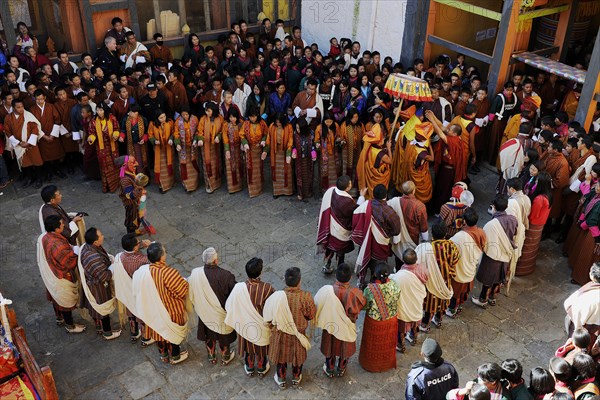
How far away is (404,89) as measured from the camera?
26.5 ft

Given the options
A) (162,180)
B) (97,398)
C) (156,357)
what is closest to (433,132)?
(162,180)

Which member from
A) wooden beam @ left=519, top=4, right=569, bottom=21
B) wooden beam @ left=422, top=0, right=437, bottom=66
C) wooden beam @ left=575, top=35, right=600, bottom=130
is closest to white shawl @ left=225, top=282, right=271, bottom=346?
wooden beam @ left=575, top=35, right=600, bottom=130

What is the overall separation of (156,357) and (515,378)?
3.82 meters

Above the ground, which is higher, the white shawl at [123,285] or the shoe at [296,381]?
the white shawl at [123,285]

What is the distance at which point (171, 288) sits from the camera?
609cm

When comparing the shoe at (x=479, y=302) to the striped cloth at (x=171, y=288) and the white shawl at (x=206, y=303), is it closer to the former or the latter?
the white shawl at (x=206, y=303)

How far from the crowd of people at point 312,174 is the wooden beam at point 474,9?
103 cm

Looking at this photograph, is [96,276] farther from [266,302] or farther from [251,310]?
[266,302]

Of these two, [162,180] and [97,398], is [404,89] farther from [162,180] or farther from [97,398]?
[97,398]

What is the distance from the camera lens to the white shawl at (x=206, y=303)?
19.9 ft

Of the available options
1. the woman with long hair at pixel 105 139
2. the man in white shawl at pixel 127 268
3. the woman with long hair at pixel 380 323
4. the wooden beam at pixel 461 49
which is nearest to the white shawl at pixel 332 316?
the woman with long hair at pixel 380 323

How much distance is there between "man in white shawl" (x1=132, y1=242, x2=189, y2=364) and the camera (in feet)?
19.9

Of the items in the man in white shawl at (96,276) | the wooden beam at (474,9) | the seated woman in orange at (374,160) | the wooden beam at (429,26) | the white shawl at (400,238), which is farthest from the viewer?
the wooden beam at (429,26)

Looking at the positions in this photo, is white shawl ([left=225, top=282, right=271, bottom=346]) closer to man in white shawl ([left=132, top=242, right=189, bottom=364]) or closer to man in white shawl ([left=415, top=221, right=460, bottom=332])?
man in white shawl ([left=132, top=242, right=189, bottom=364])
